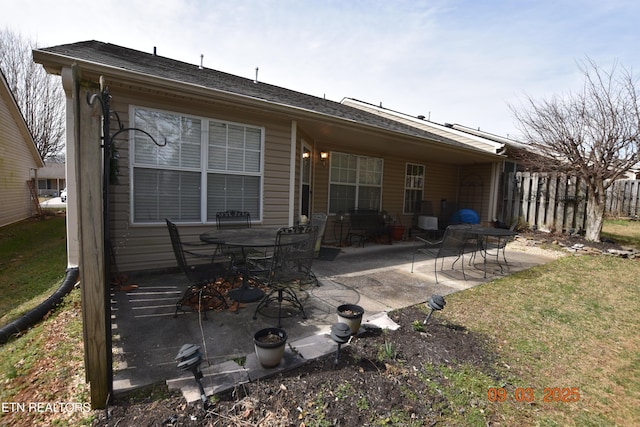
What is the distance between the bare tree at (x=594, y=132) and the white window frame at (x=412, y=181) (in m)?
3.55

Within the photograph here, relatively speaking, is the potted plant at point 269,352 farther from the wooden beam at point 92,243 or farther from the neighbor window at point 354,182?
the neighbor window at point 354,182

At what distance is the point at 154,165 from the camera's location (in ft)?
14.1

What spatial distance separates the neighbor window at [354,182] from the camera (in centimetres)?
786

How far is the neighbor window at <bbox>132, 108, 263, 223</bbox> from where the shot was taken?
4.23m

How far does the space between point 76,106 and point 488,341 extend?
12.2ft

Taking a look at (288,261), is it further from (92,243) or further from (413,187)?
(413,187)

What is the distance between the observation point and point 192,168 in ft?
14.9

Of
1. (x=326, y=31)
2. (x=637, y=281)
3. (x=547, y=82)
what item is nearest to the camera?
(x=637, y=281)

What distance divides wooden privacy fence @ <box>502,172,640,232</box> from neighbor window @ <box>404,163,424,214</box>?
296cm

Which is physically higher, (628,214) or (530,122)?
(530,122)

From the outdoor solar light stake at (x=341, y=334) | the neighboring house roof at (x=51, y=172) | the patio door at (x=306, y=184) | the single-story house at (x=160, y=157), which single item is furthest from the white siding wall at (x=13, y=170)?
the neighboring house roof at (x=51, y=172)

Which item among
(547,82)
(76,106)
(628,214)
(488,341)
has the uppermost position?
(547,82)

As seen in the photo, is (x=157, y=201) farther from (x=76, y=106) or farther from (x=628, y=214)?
(x=628, y=214)

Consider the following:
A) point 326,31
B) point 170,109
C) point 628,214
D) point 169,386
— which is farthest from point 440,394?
point 628,214
